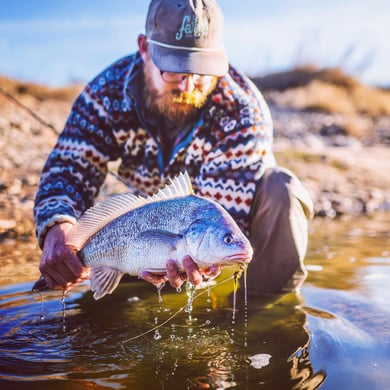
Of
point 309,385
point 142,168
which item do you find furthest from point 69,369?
point 142,168

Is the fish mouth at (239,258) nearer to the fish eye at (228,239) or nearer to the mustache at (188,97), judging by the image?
the fish eye at (228,239)

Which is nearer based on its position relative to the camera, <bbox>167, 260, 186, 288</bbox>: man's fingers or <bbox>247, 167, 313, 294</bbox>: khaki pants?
<bbox>167, 260, 186, 288</bbox>: man's fingers

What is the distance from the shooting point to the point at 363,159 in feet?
32.6

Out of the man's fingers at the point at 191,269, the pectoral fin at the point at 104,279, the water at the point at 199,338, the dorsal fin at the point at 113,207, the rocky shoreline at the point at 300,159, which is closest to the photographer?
the water at the point at 199,338

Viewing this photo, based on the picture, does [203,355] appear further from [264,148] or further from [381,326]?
[264,148]

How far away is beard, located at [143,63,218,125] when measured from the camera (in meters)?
3.65

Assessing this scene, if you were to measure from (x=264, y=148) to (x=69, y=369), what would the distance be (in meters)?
1.76

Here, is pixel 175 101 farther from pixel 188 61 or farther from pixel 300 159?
pixel 300 159

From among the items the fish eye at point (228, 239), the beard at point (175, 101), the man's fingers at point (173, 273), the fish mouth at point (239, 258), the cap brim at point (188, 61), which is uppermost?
the cap brim at point (188, 61)

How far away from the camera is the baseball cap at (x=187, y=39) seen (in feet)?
11.5

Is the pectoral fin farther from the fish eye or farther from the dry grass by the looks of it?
the dry grass

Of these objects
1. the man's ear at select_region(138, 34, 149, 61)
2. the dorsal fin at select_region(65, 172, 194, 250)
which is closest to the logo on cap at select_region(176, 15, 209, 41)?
the man's ear at select_region(138, 34, 149, 61)

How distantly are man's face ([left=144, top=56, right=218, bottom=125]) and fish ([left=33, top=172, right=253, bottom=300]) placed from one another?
97 cm

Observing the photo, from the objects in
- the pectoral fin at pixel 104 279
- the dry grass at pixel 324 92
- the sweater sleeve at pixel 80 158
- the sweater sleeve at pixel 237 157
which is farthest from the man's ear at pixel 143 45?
the dry grass at pixel 324 92
